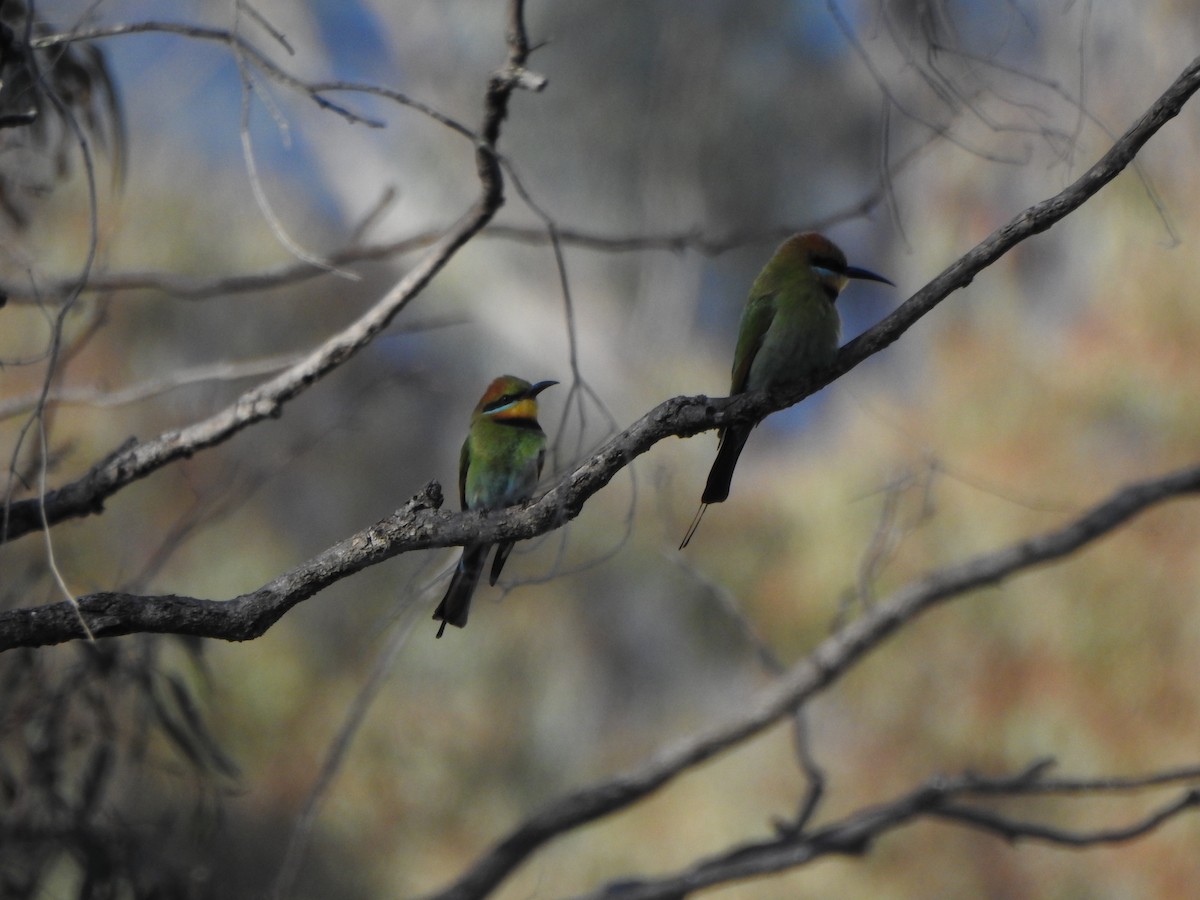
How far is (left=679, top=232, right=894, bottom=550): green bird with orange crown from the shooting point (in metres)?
1.80

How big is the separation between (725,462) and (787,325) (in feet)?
0.78

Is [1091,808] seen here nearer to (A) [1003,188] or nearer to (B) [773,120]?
(A) [1003,188]

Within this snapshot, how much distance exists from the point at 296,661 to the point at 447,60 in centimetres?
333

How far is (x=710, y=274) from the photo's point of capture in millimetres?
7781

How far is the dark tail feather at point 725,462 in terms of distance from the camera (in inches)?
69.3

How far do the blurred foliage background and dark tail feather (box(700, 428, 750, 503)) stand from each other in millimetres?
3663

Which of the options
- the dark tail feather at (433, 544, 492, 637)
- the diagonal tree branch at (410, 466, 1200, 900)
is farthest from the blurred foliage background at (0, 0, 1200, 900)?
the dark tail feather at (433, 544, 492, 637)

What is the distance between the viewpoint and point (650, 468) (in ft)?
19.2

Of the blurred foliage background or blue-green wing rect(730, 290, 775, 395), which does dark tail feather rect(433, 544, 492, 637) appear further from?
the blurred foliage background

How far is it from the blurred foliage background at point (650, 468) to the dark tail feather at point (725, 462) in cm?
366

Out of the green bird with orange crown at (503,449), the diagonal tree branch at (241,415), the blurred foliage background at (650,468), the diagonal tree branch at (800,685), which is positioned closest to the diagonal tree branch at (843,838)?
the diagonal tree branch at (800,685)

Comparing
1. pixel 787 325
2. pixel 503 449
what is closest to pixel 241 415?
pixel 503 449

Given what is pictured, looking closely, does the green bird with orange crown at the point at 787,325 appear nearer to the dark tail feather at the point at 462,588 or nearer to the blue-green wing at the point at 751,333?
the blue-green wing at the point at 751,333

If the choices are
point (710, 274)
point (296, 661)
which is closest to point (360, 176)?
point (710, 274)
